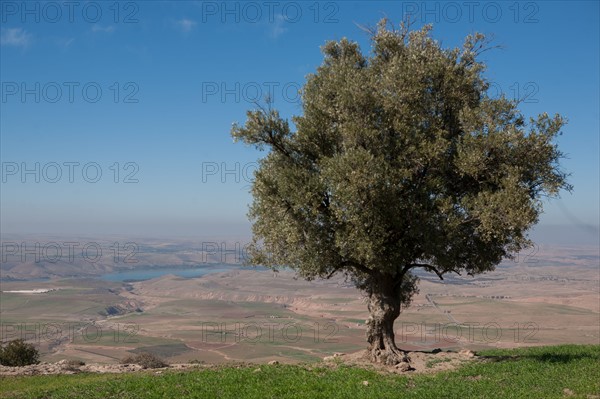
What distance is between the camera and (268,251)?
2498 centimetres

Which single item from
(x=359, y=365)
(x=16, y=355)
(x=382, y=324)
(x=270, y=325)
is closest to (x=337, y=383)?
(x=359, y=365)

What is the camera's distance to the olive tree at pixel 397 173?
21469 millimetres

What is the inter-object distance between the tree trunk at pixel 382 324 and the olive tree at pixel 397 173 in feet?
0.20

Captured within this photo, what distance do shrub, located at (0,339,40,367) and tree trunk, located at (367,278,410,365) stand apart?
32.3 m

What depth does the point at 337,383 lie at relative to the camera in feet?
61.3

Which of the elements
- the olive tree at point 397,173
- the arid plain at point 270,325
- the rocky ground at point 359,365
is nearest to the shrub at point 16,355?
the rocky ground at point 359,365

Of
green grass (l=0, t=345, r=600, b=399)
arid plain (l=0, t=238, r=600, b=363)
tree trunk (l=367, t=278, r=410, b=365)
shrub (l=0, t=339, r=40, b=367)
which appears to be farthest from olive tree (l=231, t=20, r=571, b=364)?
arid plain (l=0, t=238, r=600, b=363)

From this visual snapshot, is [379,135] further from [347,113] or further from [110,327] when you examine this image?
[110,327]

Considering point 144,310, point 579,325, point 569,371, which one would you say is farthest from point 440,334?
point 144,310

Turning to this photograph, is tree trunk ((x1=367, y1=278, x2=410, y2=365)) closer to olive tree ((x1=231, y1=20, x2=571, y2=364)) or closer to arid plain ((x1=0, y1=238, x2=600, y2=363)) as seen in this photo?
olive tree ((x1=231, y1=20, x2=571, y2=364))

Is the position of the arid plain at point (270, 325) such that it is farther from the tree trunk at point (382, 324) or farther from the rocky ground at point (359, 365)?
the tree trunk at point (382, 324)

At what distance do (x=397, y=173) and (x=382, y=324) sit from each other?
891 centimetres

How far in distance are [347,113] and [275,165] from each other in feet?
16.9

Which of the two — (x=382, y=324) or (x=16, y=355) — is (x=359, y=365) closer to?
(x=382, y=324)
